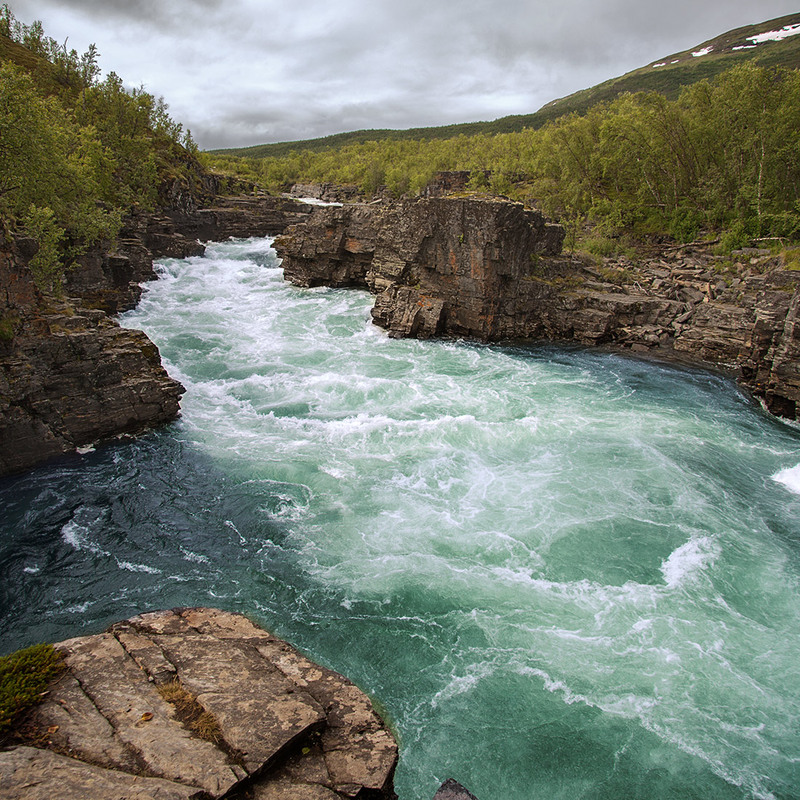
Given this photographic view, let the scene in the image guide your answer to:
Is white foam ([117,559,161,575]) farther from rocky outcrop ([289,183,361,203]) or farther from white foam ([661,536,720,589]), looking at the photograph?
rocky outcrop ([289,183,361,203])

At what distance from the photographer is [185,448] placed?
21484 mm

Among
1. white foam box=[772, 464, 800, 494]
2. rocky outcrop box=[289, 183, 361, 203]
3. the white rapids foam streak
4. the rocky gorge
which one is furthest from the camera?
rocky outcrop box=[289, 183, 361, 203]

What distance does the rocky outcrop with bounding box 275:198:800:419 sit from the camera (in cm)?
3456

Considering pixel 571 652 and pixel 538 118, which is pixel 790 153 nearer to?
pixel 571 652

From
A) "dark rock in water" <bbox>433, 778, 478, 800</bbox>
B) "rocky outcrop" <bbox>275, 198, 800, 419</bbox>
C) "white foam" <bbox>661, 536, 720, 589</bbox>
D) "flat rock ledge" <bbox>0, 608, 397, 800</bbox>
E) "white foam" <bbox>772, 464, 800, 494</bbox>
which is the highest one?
"rocky outcrop" <bbox>275, 198, 800, 419</bbox>

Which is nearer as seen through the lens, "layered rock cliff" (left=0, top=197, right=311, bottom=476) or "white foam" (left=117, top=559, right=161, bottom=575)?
"white foam" (left=117, top=559, right=161, bottom=575)

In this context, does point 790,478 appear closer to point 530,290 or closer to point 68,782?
point 530,290

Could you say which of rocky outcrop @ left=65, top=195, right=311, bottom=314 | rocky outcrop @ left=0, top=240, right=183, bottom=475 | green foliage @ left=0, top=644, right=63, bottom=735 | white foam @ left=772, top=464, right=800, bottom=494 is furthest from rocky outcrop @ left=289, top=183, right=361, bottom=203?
green foliage @ left=0, top=644, right=63, bottom=735

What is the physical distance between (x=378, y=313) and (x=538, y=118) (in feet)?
595

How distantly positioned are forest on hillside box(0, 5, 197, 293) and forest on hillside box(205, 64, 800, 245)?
1795 inches

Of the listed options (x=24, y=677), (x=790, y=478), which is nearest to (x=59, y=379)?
(x=24, y=677)

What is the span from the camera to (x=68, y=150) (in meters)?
45.0

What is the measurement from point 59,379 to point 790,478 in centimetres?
2935

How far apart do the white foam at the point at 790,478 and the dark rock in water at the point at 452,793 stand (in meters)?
19.6
